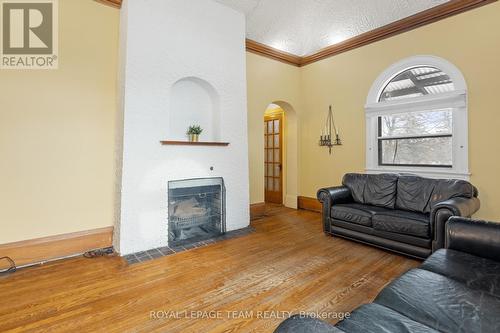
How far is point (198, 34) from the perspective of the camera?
371 cm

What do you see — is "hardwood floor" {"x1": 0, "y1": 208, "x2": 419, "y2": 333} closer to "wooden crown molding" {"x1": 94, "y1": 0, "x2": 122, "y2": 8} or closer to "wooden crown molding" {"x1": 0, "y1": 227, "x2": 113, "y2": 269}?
"wooden crown molding" {"x1": 0, "y1": 227, "x2": 113, "y2": 269}

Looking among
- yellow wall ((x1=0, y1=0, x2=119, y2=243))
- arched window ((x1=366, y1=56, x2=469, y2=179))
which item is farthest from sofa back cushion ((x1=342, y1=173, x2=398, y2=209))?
yellow wall ((x1=0, y1=0, x2=119, y2=243))

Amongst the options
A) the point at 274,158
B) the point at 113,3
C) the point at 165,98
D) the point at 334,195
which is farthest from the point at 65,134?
the point at 274,158

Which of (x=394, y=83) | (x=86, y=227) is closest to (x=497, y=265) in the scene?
(x=394, y=83)

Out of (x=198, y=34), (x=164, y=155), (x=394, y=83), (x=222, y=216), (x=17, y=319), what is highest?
(x=198, y=34)

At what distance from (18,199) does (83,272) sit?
1120mm

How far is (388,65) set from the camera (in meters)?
4.25

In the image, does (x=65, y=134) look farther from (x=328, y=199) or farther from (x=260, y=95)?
(x=328, y=199)

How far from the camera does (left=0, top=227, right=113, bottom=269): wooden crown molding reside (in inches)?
109

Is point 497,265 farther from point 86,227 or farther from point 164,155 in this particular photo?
point 86,227

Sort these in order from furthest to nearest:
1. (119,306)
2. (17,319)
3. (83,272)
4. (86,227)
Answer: (86,227), (83,272), (119,306), (17,319)

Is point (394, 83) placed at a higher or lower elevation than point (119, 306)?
higher

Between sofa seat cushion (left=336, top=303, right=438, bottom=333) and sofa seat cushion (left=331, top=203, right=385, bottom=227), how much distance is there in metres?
2.25

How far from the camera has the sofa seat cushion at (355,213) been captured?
3365mm
